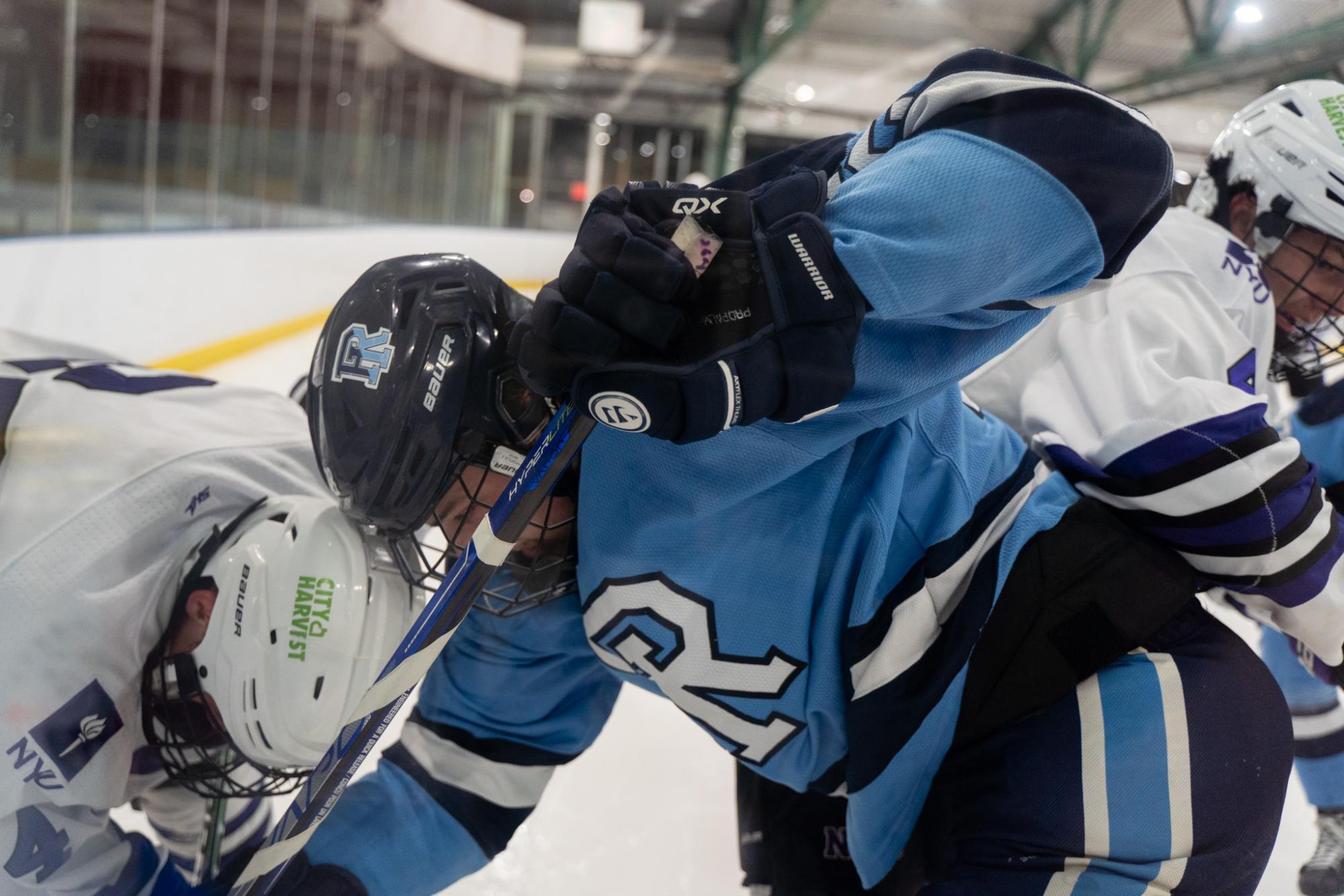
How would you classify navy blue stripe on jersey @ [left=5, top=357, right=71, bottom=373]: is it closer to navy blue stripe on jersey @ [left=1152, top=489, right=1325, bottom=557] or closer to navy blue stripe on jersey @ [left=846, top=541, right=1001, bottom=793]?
navy blue stripe on jersey @ [left=846, top=541, right=1001, bottom=793]

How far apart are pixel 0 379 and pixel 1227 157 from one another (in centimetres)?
107

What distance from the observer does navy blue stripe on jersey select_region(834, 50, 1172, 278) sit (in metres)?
0.54

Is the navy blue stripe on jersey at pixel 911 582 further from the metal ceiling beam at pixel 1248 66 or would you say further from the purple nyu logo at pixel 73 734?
the purple nyu logo at pixel 73 734

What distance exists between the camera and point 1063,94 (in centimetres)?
54

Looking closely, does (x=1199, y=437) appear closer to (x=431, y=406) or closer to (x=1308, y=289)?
(x=1308, y=289)

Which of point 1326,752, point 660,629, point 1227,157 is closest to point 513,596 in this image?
point 660,629

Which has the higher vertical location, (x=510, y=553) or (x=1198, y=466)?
(x=1198, y=466)

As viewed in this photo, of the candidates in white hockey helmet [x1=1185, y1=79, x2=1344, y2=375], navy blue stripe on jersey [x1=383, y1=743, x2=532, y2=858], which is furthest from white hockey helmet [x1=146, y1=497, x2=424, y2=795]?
white hockey helmet [x1=1185, y1=79, x2=1344, y2=375]

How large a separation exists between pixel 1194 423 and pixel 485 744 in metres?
0.69

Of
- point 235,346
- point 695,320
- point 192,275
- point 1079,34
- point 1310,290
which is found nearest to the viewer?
point 695,320

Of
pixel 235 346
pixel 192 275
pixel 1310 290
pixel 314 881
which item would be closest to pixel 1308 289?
pixel 1310 290

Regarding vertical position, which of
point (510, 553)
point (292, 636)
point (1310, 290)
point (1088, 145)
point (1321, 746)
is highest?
point (1088, 145)

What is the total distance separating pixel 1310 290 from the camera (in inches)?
35.3

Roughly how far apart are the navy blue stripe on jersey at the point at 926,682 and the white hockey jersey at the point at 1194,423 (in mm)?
146
